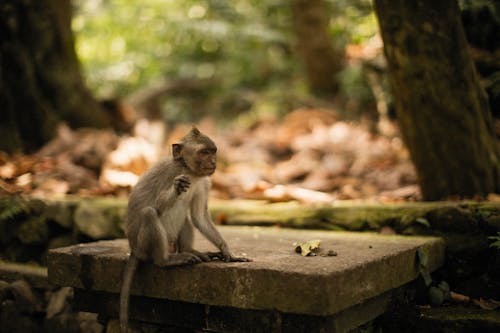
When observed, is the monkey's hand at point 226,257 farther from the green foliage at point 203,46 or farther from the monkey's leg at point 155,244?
the green foliage at point 203,46

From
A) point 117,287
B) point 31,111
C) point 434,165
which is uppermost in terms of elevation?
point 31,111

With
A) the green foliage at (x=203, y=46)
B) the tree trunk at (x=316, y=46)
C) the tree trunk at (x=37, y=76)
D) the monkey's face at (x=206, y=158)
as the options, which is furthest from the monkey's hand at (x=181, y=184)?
the green foliage at (x=203, y=46)

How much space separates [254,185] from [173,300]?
2.70 m

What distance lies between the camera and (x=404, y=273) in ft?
13.4

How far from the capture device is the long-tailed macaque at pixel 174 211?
3.83m

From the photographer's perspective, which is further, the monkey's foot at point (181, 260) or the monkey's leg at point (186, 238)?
the monkey's leg at point (186, 238)

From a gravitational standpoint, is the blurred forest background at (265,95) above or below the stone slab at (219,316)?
above

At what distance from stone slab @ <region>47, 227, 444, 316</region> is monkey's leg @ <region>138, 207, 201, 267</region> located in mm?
71

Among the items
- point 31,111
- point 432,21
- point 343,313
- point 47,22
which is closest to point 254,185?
point 432,21

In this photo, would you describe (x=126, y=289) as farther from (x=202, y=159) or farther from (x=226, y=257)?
(x=202, y=159)

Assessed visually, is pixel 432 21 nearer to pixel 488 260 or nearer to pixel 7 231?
pixel 488 260

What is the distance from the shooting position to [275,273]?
11.3 feet

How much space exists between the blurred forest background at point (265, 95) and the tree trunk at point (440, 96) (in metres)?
0.01

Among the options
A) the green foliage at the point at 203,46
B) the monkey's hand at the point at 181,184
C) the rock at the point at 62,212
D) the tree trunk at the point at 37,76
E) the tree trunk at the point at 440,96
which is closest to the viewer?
the monkey's hand at the point at 181,184
